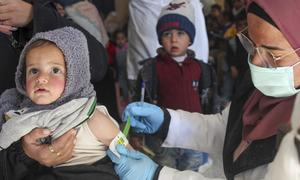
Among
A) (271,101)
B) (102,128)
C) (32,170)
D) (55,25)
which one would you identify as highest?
(55,25)

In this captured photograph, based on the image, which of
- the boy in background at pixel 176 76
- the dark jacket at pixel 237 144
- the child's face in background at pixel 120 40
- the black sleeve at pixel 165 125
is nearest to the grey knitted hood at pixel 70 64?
the black sleeve at pixel 165 125

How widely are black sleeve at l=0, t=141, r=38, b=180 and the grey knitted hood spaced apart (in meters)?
0.15

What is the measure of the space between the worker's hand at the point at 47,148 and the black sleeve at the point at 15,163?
3 cm

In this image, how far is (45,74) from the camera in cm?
146

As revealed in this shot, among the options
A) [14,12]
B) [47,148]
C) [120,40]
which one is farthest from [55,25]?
[120,40]

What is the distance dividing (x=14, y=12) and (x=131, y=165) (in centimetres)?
67

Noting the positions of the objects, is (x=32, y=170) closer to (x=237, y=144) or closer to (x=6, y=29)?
(x=6, y=29)

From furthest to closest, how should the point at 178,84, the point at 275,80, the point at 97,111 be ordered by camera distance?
1. the point at 178,84
2. the point at 97,111
3. the point at 275,80

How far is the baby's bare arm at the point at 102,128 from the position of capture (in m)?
1.52

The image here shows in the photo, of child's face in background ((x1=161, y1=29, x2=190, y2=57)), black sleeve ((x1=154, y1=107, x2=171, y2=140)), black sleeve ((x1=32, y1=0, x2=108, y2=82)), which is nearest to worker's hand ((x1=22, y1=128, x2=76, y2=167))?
black sleeve ((x1=32, y1=0, x2=108, y2=82))

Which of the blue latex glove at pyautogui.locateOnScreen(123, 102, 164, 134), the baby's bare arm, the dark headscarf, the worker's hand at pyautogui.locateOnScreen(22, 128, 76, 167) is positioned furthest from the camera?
the blue latex glove at pyautogui.locateOnScreen(123, 102, 164, 134)

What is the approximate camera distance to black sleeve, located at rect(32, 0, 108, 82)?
1507 millimetres

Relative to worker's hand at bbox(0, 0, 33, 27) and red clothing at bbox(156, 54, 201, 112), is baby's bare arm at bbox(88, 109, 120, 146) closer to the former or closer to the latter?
worker's hand at bbox(0, 0, 33, 27)

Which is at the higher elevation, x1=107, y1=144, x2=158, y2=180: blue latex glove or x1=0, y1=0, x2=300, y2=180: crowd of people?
x1=0, y1=0, x2=300, y2=180: crowd of people
